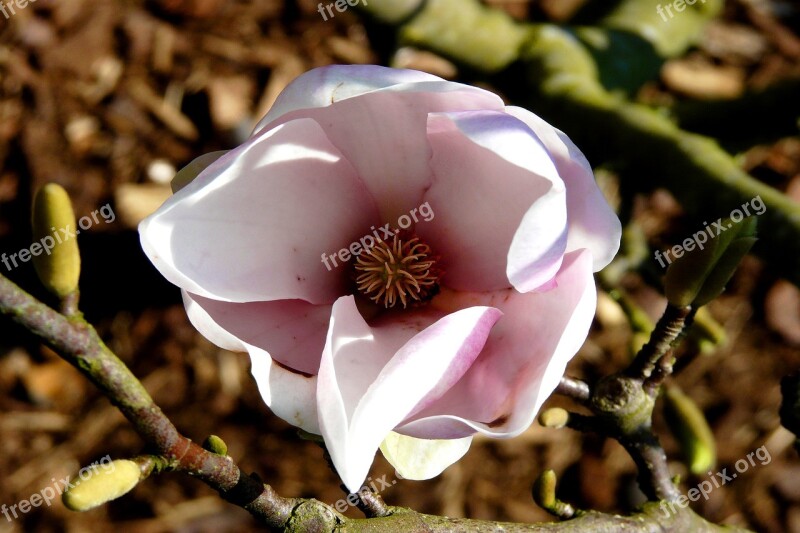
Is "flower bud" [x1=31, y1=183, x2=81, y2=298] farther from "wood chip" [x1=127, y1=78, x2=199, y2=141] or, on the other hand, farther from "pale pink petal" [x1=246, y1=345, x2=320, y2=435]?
"wood chip" [x1=127, y1=78, x2=199, y2=141]

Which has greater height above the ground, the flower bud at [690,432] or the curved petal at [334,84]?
the curved petal at [334,84]

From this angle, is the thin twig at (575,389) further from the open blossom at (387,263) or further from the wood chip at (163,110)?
the wood chip at (163,110)

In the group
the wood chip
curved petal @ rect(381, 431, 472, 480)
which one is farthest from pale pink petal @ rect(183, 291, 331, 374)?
the wood chip

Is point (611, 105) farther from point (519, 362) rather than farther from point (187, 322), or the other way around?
point (187, 322)

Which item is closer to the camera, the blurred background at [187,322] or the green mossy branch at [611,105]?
the green mossy branch at [611,105]

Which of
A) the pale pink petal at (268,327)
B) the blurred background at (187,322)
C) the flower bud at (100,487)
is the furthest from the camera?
the blurred background at (187,322)

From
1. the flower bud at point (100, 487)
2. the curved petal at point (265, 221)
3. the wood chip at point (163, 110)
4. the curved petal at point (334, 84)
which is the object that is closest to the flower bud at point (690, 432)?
the curved petal at point (265, 221)
